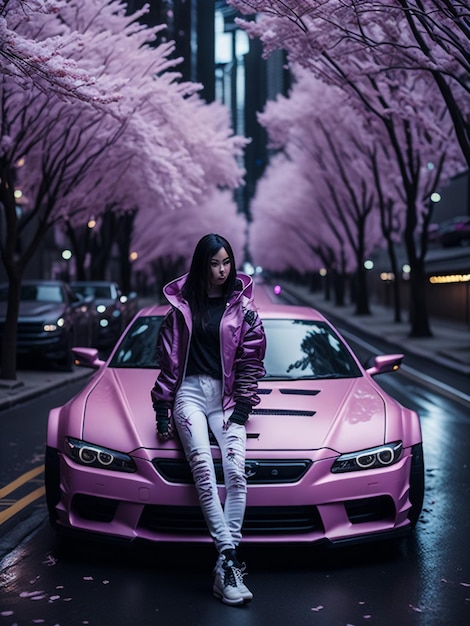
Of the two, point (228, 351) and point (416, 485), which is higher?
point (228, 351)

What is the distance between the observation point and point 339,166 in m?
35.3

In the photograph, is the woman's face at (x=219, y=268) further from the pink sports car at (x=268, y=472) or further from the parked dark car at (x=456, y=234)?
the parked dark car at (x=456, y=234)

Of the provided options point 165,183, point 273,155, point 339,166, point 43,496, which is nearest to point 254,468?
point 43,496

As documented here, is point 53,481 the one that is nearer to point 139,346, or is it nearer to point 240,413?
point 240,413

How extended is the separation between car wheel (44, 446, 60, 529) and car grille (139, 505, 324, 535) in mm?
622

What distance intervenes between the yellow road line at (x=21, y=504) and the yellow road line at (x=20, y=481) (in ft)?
0.69

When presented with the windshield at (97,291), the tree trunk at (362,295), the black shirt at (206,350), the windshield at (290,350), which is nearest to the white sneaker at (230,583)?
the black shirt at (206,350)

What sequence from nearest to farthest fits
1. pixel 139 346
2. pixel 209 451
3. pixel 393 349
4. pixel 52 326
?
pixel 209 451 < pixel 139 346 < pixel 52 326 < pixel 393 349

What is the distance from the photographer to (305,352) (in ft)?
21.2

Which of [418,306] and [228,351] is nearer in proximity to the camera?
[228,351]

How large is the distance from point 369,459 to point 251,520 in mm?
739

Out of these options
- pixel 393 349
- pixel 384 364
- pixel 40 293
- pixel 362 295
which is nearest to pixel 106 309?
pixel 40 293

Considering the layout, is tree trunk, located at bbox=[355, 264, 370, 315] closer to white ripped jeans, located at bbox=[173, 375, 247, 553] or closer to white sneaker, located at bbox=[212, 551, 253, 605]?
white ripped jeans, located at bbox=[173, 375, 247, 553]

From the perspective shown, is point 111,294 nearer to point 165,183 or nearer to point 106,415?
point 165,183
